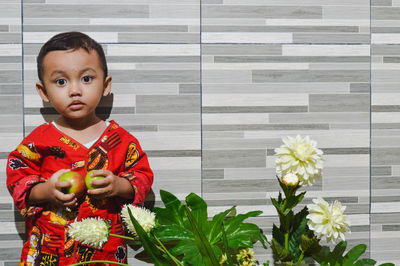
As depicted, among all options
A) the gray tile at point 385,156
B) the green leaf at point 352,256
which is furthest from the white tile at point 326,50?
the green leaf at point 352,256

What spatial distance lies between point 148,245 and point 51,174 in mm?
438

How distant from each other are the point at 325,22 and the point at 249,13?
0.26 m

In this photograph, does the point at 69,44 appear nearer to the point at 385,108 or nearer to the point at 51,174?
the point at 51,174

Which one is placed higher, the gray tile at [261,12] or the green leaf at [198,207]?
the gray tile at [261,12]

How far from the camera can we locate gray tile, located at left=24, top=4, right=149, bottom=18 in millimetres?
1184

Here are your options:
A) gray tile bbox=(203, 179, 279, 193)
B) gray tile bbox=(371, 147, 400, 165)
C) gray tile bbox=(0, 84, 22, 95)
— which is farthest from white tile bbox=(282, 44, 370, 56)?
gray tile bbox=(0, 84, 22, 95)

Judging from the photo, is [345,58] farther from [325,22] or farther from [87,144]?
[87,144]

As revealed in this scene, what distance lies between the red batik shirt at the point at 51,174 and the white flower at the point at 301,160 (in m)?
0.44

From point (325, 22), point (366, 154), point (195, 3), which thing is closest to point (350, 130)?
point (366, 154)

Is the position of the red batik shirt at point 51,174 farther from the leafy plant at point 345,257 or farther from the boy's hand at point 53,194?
the leafy plant at point 345,257

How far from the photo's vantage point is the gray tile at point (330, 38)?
4.11 feet

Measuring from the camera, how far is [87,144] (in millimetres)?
1069

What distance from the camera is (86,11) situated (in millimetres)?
1192

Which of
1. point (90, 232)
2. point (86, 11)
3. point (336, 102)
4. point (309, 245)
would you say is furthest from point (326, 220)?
point (86, 11)
